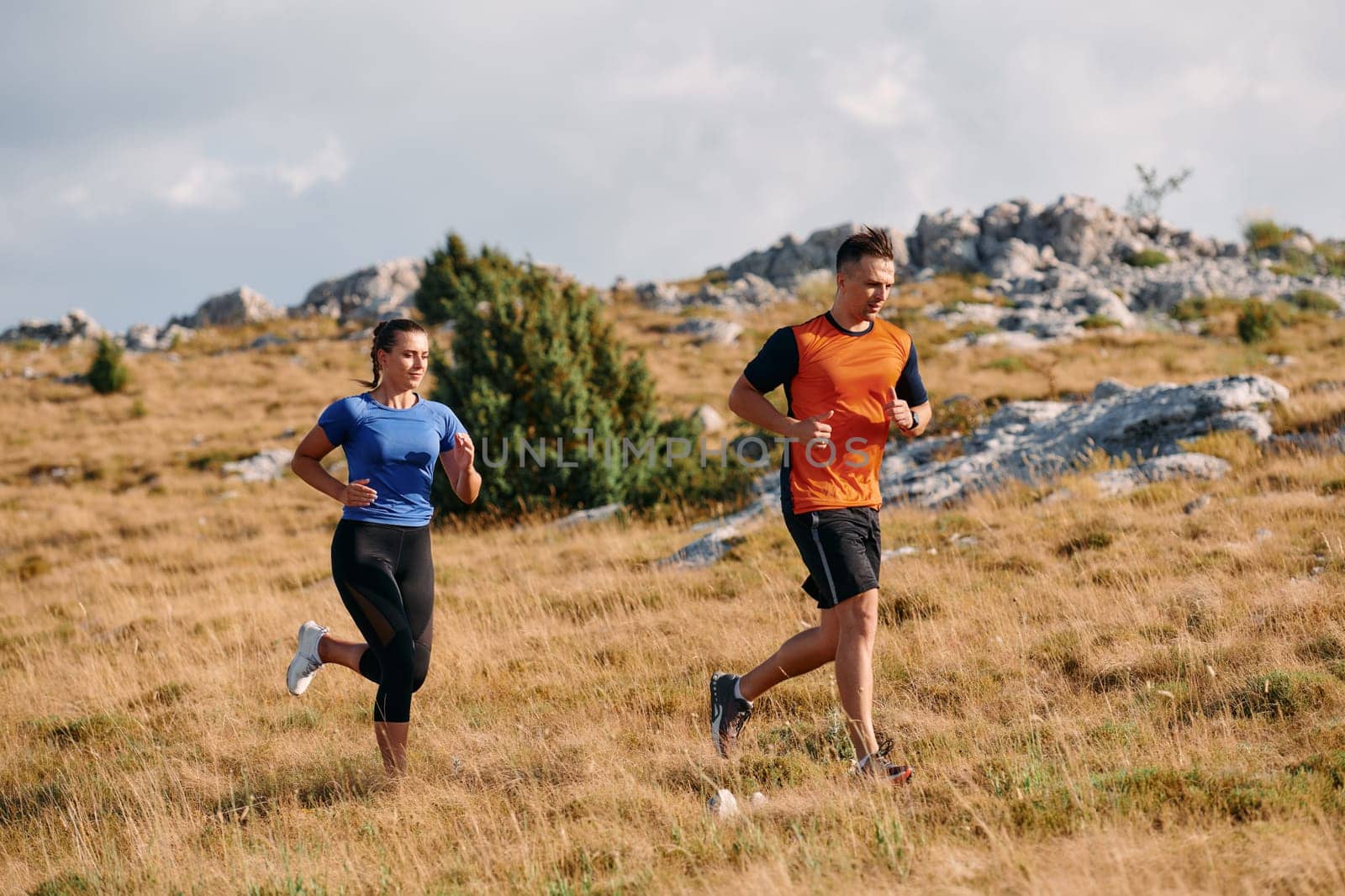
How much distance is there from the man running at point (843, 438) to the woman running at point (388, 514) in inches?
58.0

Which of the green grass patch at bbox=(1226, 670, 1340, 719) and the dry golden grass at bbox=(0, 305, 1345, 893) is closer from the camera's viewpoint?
the dry golden grass at bbox=(0, 305, 1345, 893)

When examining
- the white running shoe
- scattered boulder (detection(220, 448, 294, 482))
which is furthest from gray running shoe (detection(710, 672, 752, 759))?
scattered boulder (detection(220, 448, 294, 482))

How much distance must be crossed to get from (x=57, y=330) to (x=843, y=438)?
54.5m

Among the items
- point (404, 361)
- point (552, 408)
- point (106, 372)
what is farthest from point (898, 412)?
point (106, 372)

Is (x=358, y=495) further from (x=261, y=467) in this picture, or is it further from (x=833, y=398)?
(x=261, y=467)

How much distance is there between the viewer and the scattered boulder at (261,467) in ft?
65.4

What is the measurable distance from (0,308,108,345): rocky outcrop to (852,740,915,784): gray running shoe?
50.2 m

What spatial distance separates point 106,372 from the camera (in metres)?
28.8

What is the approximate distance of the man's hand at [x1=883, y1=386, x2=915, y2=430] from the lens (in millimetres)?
4105

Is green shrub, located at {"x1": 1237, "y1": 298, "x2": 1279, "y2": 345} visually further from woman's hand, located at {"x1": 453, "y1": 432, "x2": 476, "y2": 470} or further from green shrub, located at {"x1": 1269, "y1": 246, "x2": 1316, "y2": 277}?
woman's hand, located at {"x1": 453, "y1": 432, "x2": 476, "y2": 470}

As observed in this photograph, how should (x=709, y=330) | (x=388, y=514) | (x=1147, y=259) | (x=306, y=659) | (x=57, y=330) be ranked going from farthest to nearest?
(x=57, y=330), (x=1147, y=259), (x=709, y=330), (x=306, y=659), (x=388, y=514)

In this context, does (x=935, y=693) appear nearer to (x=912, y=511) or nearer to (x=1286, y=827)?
(x=1286, y=827)

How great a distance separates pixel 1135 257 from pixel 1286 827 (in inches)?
1790

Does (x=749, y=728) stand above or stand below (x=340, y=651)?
below
